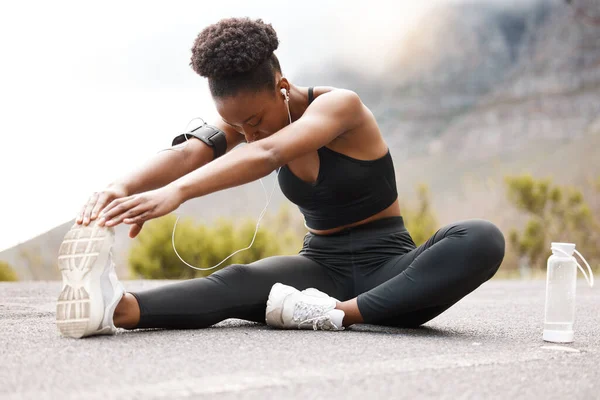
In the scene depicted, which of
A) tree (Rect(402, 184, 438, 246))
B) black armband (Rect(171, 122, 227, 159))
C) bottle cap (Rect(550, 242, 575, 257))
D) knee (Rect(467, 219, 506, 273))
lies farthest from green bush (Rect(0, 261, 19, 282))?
bottle cap (Rect(550, 242, 575, 257))

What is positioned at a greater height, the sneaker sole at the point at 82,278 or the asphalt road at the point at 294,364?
the sneaker sole at the point at 82,278

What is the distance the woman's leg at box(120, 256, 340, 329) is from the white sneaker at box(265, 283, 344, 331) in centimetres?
8

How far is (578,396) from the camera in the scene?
1223mm

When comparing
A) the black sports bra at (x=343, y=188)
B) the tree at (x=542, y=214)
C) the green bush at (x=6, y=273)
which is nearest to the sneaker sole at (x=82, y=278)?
the black sports bra at (x=343, y=188)

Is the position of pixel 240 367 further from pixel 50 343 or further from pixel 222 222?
pixel 222 222

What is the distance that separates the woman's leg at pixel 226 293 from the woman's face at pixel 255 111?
41cm

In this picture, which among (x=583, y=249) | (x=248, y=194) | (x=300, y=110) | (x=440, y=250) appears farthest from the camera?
(x=248, y=194)

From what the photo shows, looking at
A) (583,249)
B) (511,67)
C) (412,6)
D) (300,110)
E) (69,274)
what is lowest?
(583,249)

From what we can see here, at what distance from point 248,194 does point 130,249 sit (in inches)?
389

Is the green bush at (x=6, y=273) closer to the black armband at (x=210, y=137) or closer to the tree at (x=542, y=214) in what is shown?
the tree at (x=542, y=214)

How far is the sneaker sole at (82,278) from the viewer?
66.2 inches


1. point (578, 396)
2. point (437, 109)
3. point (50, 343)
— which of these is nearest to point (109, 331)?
point (50, 343)

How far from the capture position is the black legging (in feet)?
6.21

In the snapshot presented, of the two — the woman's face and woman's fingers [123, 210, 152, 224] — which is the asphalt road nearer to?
woman's fingers [123, 210, 152, 224]
